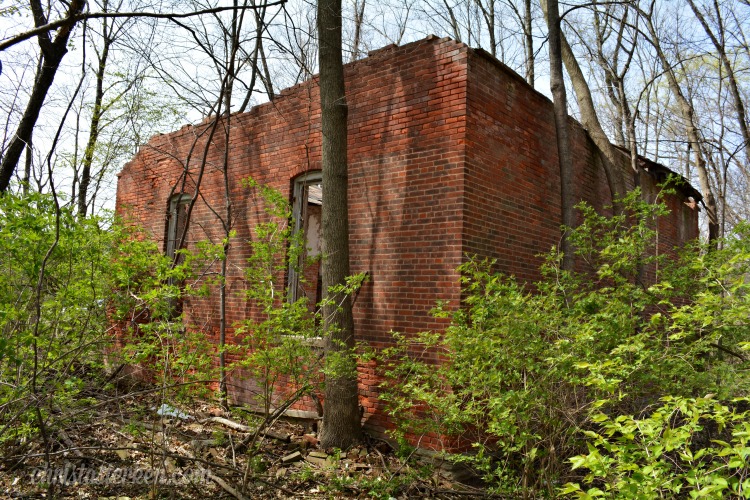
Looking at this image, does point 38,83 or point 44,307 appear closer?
point 44,307

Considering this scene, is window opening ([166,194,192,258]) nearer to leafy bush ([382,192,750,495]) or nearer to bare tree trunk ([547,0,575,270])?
leafy bush ([382,192,750,495])

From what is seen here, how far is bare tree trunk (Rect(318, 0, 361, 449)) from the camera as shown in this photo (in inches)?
252

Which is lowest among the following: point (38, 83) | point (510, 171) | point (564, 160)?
point (510, 171)

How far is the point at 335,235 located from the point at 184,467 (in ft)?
10.0

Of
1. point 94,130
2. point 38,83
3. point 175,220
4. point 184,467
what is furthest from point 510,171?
point 94,130

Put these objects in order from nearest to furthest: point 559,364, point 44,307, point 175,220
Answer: point 559,364
point 44,307
point 175,220

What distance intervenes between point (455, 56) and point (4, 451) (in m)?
6.35

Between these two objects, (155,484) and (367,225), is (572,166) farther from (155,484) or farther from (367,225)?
(155,484)

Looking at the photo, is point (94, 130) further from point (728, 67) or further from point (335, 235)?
point (728, 67)

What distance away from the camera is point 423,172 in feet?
21.5

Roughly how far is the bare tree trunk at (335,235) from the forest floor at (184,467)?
1.34ft

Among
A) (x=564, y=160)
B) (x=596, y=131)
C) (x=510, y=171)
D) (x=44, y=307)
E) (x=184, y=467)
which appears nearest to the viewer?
(x=44, y=307)

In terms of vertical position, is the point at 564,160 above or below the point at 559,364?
above

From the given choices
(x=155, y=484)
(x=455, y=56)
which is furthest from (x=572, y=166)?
(x=155, y=484)
